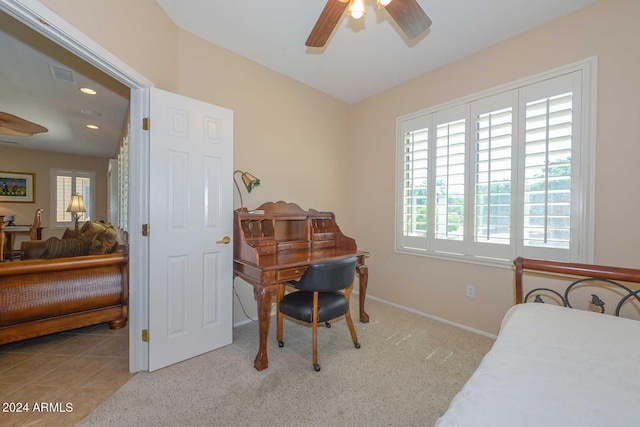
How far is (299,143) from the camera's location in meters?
3.39

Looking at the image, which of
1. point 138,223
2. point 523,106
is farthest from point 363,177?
point 138,223

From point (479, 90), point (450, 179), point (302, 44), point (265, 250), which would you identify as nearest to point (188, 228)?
point (265, 250)

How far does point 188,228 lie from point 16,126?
2.92m

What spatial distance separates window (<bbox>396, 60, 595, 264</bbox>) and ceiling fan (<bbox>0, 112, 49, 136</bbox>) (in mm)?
4416

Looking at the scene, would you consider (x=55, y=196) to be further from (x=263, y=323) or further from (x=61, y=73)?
(x=263, y=323)

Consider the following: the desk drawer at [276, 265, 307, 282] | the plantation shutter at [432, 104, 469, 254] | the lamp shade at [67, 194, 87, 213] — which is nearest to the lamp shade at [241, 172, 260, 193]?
the desk drawer at [276, 265, 307, 282]

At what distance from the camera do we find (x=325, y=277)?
2.03 m

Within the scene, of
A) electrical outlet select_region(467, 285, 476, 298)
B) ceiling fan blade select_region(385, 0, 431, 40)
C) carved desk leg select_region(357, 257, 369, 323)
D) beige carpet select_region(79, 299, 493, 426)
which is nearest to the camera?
ceiling fan blade select_region(385, 0, 431, 40)

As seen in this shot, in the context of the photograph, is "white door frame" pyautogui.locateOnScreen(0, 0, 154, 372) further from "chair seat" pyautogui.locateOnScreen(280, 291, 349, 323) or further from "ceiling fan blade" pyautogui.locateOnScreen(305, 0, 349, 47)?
"ceiling fan blade" pyautogui.locateOnScreen(305, 0, 349, 47)

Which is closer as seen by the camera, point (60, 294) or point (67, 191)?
point (60, 294)

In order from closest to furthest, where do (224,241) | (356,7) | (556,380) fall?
(556,380) < (356,7) < (224,241)

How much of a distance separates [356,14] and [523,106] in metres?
1.80

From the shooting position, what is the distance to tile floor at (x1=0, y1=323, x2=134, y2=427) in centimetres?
161

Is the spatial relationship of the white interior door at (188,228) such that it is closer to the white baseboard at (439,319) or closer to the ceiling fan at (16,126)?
the white baseboard at (439,319)
